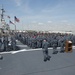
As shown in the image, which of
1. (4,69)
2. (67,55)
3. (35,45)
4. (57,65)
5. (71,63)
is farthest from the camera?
(35,45)

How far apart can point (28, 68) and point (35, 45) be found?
21.4 ft

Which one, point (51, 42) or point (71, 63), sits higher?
point (51, 42)

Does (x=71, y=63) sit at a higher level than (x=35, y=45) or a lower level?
lower

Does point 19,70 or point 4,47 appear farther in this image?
point 4,47

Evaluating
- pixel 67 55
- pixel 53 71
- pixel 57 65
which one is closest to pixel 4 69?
pixel 53 71

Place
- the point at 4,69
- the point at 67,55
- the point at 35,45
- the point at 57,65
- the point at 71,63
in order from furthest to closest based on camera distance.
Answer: the point at 35,45 → the point at 67,55 → the point at 71,63 → the point at 57,65 → the point at 4,69

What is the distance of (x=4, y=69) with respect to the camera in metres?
11.6

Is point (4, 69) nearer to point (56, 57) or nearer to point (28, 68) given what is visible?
point (28, 68)

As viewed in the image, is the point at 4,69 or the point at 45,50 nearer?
the point at 4,69

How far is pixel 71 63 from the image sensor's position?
14.5 metres

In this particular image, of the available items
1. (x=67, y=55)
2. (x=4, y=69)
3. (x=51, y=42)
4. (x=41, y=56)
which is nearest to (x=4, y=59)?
(x=4, y=69)

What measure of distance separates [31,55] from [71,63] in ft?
11.3

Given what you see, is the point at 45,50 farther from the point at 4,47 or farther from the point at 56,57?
the point at 4,47

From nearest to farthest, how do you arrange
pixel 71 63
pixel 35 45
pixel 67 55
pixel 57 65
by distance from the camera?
pixel 57 65 < pixel 71 63 < pixel 67 55 < pixel 35 45
